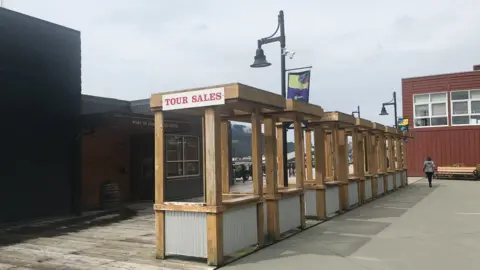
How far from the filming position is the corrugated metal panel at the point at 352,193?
1296cm

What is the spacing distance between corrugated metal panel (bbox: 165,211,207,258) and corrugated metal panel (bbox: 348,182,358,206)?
23.5 ft

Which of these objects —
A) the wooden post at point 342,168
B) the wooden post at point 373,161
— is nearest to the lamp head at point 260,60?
the wooden post at point 342,168

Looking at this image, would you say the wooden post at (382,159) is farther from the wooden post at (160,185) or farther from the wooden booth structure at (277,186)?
the wooden post at (160,185)

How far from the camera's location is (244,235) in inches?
287

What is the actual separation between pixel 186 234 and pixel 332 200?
227 inches

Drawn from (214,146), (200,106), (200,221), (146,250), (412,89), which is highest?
(412,89)

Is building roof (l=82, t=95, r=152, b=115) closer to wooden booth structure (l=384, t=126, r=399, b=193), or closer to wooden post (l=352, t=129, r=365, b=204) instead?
wooden post (l=352, t=129, r=365, b=204)

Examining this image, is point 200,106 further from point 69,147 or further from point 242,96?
point 69,147

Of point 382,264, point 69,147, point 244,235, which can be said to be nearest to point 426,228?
point 382,264

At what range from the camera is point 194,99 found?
675 cm

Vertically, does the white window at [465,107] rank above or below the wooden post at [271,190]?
above

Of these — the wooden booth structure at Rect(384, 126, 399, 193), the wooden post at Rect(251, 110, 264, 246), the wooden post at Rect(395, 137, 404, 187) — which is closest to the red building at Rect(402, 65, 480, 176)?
the wooden post at Rect(395, 137, 404, 187)

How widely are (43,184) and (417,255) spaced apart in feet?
30.7

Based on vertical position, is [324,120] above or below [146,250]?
above
